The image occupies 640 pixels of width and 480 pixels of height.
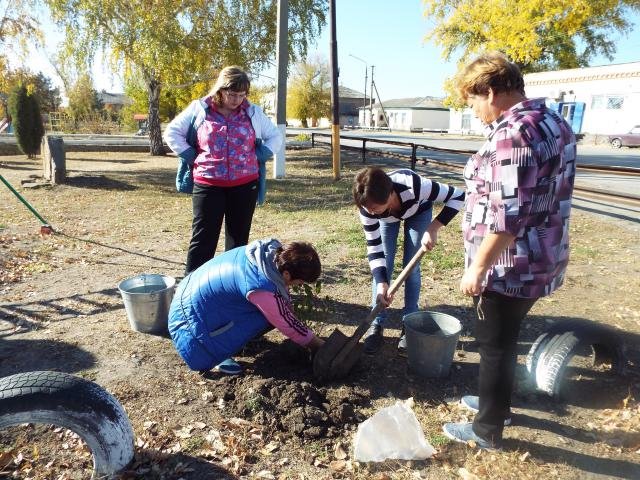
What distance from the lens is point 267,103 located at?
33.2m

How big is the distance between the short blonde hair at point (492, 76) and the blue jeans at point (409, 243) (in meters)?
1.43

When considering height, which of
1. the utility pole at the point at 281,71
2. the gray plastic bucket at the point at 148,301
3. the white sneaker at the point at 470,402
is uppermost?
the utility pole at the point at 281,71

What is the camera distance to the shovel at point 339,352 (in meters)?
2.89

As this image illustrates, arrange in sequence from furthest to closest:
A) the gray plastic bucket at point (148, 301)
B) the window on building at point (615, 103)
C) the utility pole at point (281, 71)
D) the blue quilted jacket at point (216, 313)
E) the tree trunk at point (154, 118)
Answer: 1. the window on building at point (615, 103)
2. the tree trunk at point (154, 118)
3. the utility pole at point (281, 71)
4. the gray plastic bucket at point (148, 301)
5. the blue quilted jacket at point (216, 313)

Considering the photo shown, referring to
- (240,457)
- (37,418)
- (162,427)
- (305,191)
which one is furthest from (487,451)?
(305,191)

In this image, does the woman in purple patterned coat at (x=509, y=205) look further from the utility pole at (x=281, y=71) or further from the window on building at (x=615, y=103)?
the window on building at (x=615, y=103)

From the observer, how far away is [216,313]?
2.74 m

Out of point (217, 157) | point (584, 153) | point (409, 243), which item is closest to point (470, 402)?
point (409, 243)

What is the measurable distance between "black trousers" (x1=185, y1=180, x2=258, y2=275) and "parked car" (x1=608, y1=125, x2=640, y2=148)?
25.1 m

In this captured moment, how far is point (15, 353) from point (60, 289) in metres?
1.35

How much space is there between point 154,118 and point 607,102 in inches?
1040

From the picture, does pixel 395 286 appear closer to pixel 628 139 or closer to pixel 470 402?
pixel 470 402

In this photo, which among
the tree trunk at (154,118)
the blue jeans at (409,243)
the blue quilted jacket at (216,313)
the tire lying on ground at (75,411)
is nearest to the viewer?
the tire lying on ground at (75,411)

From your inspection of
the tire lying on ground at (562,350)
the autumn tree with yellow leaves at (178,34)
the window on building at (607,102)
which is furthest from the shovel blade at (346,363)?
the window on building at (607,102)
